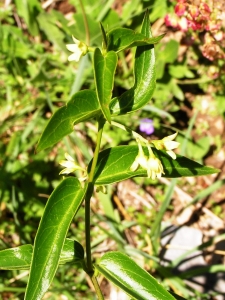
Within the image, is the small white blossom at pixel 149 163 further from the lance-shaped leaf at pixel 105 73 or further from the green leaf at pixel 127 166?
the lance-shaped leaf at pixel 105 73

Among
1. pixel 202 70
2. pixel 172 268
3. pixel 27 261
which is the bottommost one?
pixel 172 268

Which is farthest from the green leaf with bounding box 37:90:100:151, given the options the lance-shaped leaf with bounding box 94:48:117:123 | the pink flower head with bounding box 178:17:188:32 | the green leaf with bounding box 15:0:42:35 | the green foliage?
the green leaf with bounding box 15:0:42:35

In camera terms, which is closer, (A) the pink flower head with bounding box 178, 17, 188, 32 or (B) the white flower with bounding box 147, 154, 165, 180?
(B) the white flower with bounding box 147, 154, 165, 180

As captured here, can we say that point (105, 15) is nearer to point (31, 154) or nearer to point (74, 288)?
point (31, 154)

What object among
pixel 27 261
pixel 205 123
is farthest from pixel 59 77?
pixel 27 261

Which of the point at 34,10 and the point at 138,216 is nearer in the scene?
the point at 138,216

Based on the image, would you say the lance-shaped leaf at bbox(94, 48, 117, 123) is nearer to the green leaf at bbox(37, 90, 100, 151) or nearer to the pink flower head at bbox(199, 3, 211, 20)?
the green leaf at bbox(37, 90, 100, 151)

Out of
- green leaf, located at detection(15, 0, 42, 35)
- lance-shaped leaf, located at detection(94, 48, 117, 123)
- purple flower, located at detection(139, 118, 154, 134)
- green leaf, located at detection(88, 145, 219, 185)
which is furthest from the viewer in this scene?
green leaf, located at detection(15, 0, 42, 35)
